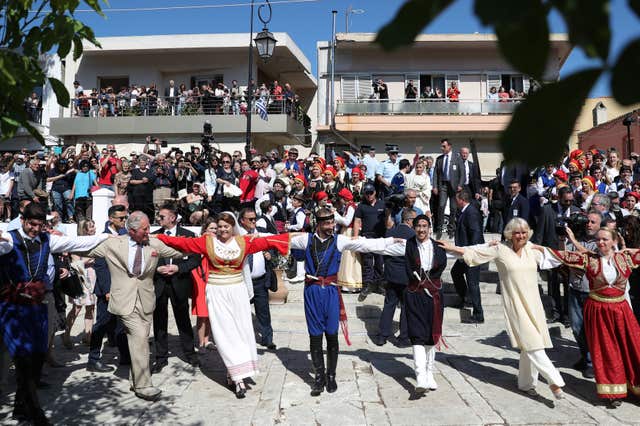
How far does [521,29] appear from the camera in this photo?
38.4 inches

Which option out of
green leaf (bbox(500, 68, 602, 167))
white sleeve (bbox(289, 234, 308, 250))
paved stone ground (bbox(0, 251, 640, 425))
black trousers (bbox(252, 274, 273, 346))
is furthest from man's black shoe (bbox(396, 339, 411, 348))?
green leaf (bbox(500, 68, 602, 167))

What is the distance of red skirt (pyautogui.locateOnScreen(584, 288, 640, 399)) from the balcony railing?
719 inches

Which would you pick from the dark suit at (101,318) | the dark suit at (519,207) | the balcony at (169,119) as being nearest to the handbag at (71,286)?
the dark suit at (101,318)

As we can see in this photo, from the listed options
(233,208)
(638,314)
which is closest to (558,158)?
(638,314)

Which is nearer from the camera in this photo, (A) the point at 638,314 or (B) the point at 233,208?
(A) the point at 638,314

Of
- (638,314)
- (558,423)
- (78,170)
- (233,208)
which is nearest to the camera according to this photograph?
(558,423)

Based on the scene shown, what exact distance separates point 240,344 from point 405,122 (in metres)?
18.5

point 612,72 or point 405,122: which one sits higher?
point 405,122

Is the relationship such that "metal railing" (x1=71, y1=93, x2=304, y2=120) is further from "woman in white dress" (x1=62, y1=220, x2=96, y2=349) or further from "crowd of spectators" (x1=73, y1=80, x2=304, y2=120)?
"woman in white dress" (x1=62, y1=220, x2=96, y2=349)

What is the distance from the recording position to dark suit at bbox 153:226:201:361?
6824 mm

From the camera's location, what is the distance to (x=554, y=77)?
101 cm

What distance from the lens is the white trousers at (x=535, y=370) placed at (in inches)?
222

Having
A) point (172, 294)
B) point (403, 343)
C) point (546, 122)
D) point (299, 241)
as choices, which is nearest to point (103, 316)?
point (172, 294)

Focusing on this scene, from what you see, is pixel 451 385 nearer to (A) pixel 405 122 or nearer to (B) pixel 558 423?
(B) pixel 558 423
